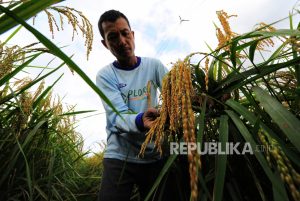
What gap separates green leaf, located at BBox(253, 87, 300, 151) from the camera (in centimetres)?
88

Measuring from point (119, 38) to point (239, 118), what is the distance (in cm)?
122

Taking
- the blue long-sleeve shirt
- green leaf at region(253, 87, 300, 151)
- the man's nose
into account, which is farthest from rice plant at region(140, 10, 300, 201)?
the man's nose

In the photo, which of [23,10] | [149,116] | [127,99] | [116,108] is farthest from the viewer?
[127,99]

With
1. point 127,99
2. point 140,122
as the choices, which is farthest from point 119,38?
point 140,122

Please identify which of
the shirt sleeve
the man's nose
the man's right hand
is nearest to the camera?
the man's right hand

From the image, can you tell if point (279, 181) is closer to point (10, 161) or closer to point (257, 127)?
point (257, 127)

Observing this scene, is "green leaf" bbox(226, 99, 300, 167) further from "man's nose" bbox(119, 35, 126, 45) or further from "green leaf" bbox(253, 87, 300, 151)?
"man's nose" bbox(119, 35, 126, 45)

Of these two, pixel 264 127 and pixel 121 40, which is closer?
pixel 264 127

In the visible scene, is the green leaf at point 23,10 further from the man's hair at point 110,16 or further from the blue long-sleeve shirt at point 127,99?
the man's hair at point 110,16

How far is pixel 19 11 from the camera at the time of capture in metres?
0.67

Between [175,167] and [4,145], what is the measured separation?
1.01 meters

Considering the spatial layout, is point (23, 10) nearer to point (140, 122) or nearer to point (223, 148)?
point (223, 148)

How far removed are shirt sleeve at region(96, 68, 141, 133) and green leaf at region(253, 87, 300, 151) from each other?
0.76m

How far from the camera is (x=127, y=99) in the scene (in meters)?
2.15
